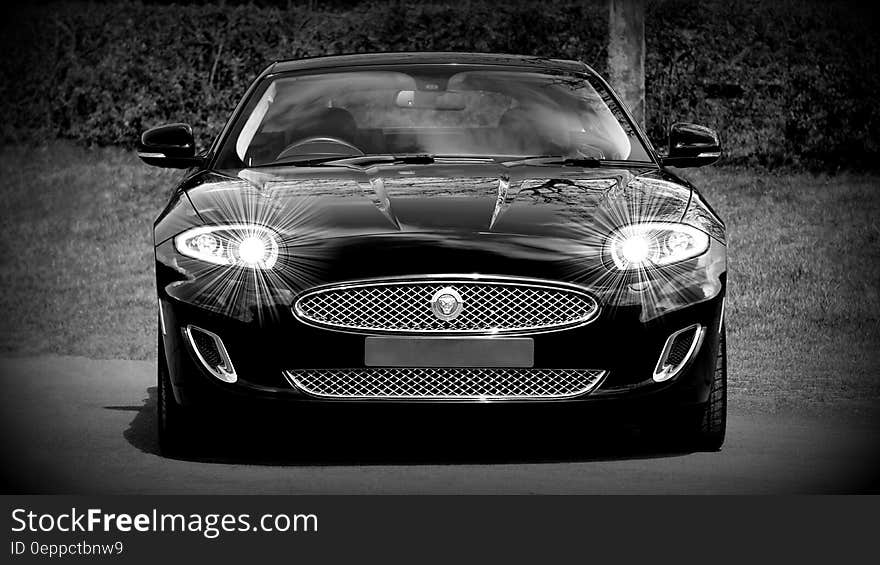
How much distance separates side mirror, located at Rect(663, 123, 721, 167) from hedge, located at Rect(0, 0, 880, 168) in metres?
10.3

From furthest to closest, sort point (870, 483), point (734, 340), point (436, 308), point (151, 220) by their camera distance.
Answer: point (151, 220) → point (734, 340) → point (870, 483) → point (436, 308)

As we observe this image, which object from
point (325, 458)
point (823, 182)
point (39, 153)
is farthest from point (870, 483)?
point (39, 153)

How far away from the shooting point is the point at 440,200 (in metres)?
6.26

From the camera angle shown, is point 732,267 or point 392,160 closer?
point 392,160

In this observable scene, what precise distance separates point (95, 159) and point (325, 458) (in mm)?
13389

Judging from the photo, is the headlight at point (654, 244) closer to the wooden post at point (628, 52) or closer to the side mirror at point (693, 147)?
the side mirror at point (693, 147)

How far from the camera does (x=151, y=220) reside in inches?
680

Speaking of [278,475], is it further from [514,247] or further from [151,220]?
[151,220]

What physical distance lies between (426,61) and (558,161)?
1162 mm

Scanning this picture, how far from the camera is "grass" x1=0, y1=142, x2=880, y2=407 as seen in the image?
10.1 m

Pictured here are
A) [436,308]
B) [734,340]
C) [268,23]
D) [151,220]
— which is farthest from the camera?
[268,23]

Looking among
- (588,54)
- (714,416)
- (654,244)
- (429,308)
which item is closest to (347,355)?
(429,308)

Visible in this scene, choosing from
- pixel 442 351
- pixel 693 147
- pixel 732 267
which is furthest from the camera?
pixel 732 267

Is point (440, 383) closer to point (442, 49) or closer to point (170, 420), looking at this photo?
point (170, 420)
